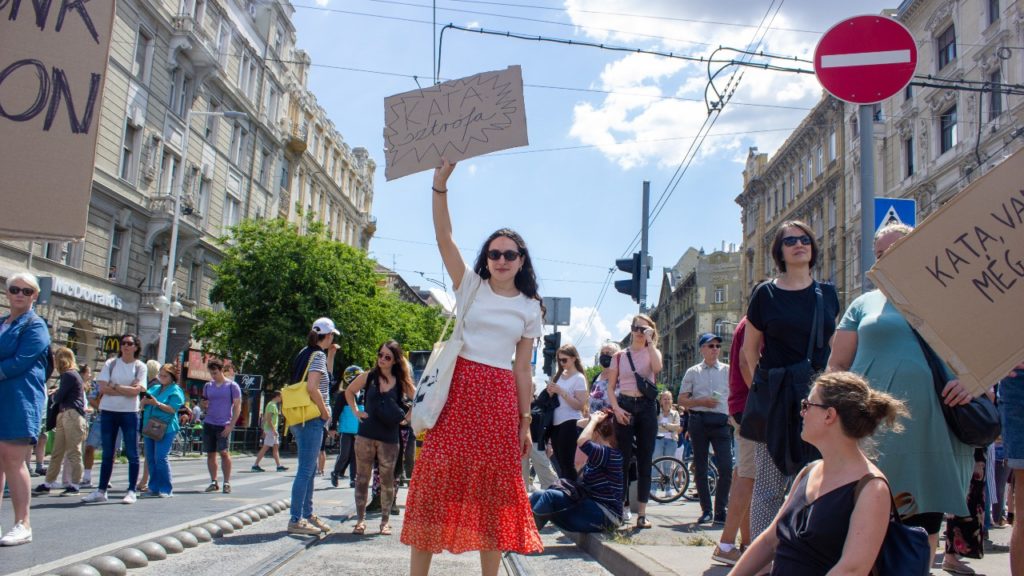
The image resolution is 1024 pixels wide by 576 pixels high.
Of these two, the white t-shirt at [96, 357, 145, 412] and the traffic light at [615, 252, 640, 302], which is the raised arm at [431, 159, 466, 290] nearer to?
the white t-shirt at [96, 357, 145, 412]

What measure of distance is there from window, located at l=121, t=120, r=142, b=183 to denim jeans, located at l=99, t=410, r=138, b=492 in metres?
23.2

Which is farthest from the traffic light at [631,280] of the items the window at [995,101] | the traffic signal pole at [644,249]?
the window at [995,101]

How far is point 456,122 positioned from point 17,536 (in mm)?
4018

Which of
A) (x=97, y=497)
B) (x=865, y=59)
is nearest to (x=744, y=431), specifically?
(x=865, y=59)

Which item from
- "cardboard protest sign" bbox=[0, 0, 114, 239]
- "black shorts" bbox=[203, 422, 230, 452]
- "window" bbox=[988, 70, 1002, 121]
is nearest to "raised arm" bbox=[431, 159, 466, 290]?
"cardboard protest sign" bbox=[0, 0, 114, 239]

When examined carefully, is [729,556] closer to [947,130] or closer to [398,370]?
[398,370]

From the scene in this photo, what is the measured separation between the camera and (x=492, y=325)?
13.8 feet

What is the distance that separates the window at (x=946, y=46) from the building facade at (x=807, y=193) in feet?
29.1

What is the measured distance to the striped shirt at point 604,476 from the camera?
270 inches

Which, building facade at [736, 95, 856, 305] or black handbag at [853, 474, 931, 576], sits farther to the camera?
building facade at [736, 95, 856, 305]

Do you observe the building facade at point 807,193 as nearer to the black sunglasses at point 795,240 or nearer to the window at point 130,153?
the window at point 130,153

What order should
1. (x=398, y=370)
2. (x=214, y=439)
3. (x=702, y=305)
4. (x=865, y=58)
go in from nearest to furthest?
(x=865, y=58) → (x=398, y=370) → (x=214, y=439) → (x=702, y=305)

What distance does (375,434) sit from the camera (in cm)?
795

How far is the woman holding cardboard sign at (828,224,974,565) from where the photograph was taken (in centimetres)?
356
